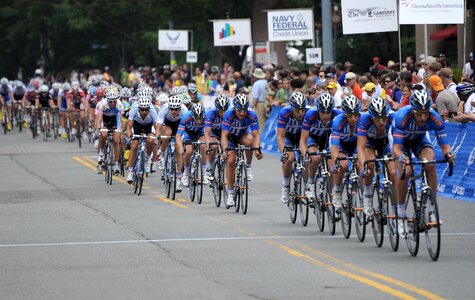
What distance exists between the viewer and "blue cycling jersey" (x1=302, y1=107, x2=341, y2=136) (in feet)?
55.1

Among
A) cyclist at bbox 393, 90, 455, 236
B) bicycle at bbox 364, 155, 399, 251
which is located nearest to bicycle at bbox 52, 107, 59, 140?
bicycle at bbox 364, 155, 399, 251

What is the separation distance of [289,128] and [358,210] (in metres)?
2.82

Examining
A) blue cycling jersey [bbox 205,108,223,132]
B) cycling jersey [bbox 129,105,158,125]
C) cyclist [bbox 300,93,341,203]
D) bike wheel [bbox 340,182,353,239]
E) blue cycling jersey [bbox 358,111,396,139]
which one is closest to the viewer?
blue cycling jersey [bbox 358,111,396,139]

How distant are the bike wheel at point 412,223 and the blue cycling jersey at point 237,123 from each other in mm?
5369

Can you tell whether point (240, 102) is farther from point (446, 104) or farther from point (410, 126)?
point (410, 126)

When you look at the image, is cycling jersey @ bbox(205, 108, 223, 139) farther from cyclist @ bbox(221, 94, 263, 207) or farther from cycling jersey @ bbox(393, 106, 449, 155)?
cycling jersey @ bbox(393, 106, 449, 155)

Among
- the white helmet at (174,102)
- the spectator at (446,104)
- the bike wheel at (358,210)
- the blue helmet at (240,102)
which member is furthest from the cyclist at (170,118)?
the bike wheel at (358,210)

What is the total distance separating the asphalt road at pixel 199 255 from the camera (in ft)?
38.2

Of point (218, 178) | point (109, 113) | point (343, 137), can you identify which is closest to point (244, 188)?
point (218, 178)

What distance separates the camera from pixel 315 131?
667 inches

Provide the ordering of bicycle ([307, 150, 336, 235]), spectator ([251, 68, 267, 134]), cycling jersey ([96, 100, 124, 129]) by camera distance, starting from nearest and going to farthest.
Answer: bicycle ([307, 150, 336, 235]) < cycling jersey ([96, 100, 124, 129]) < spectator ([251, 68, 267, 134])

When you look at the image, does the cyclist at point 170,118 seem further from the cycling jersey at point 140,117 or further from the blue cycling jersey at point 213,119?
the blue cycling jersey at point 213,119

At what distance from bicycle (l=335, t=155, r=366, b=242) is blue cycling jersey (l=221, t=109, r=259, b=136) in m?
3.46

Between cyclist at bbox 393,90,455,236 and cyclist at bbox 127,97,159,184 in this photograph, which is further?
cyclist at bbox 127,97,159,184
